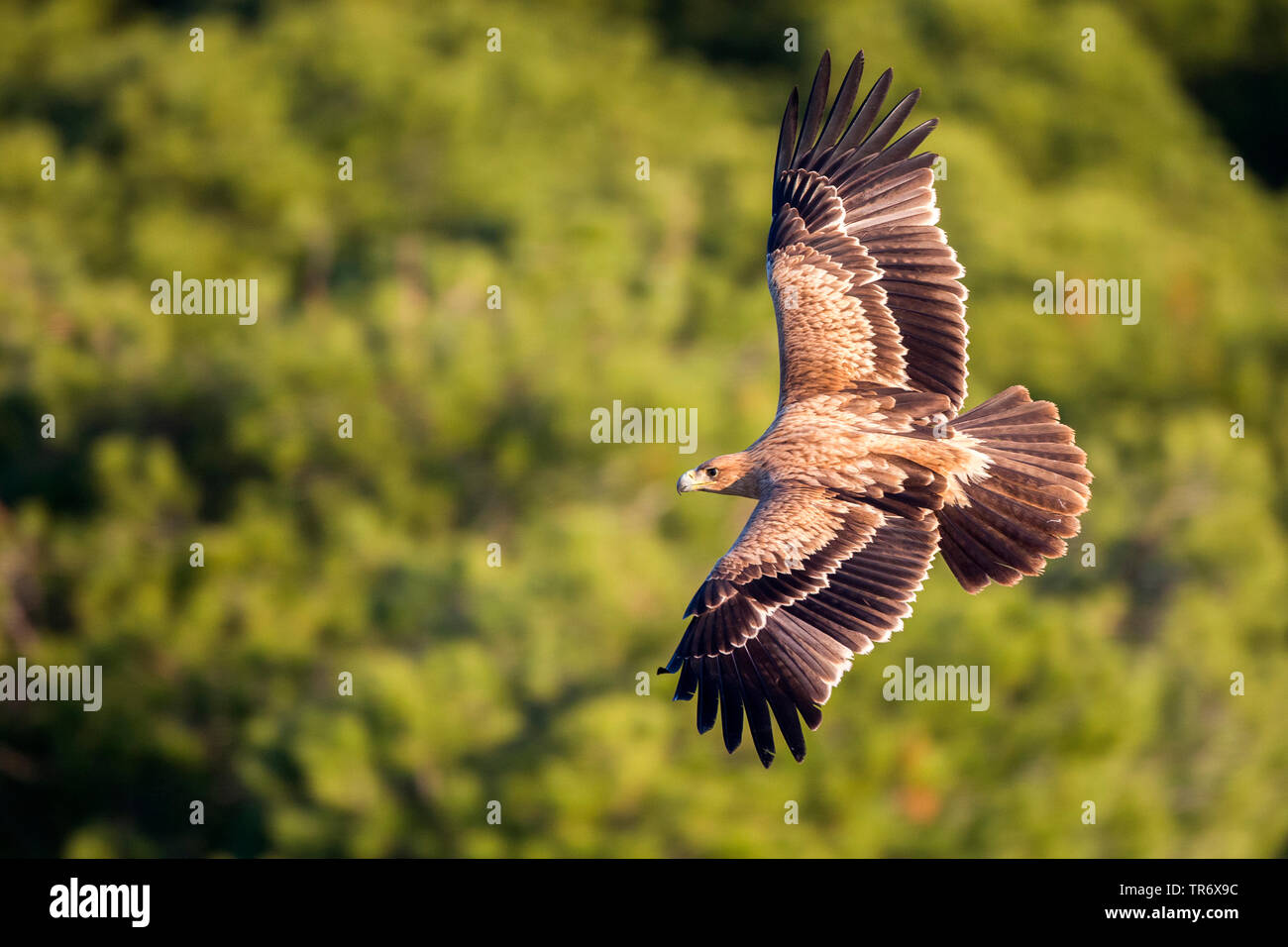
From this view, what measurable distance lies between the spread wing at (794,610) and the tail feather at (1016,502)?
37 centimetres

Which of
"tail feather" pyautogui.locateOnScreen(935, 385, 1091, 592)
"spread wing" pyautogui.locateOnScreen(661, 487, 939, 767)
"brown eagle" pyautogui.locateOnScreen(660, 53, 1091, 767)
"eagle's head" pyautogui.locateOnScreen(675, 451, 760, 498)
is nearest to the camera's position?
"spread wing" pyautogui.locateOnScreen(661, 487, 939, 767)

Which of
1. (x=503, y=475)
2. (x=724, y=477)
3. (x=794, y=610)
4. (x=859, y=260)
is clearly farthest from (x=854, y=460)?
(x=503, y=475)

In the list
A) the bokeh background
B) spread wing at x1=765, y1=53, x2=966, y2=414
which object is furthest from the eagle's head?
the bokeh background

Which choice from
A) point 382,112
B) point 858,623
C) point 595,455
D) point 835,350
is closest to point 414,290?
point 595,455

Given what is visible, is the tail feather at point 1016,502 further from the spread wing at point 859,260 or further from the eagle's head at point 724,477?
the eagle's head at point 724,477

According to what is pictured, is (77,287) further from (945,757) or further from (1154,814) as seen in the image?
(1154,814)

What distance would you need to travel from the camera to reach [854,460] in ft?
22.2

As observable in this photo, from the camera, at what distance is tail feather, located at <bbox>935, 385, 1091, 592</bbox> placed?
6691mm

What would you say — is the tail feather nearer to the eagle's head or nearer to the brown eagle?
the brown eagle

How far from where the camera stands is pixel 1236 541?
17.0 m

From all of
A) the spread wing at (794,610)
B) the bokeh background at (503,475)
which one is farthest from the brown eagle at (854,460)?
the bokeh background at (503,475)

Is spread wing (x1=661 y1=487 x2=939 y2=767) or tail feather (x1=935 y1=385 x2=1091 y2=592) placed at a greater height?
tail feather (x1=935 y1=385 x2=1091 y2=592)

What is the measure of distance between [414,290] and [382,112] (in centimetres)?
484

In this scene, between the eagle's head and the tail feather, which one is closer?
the tail feather
